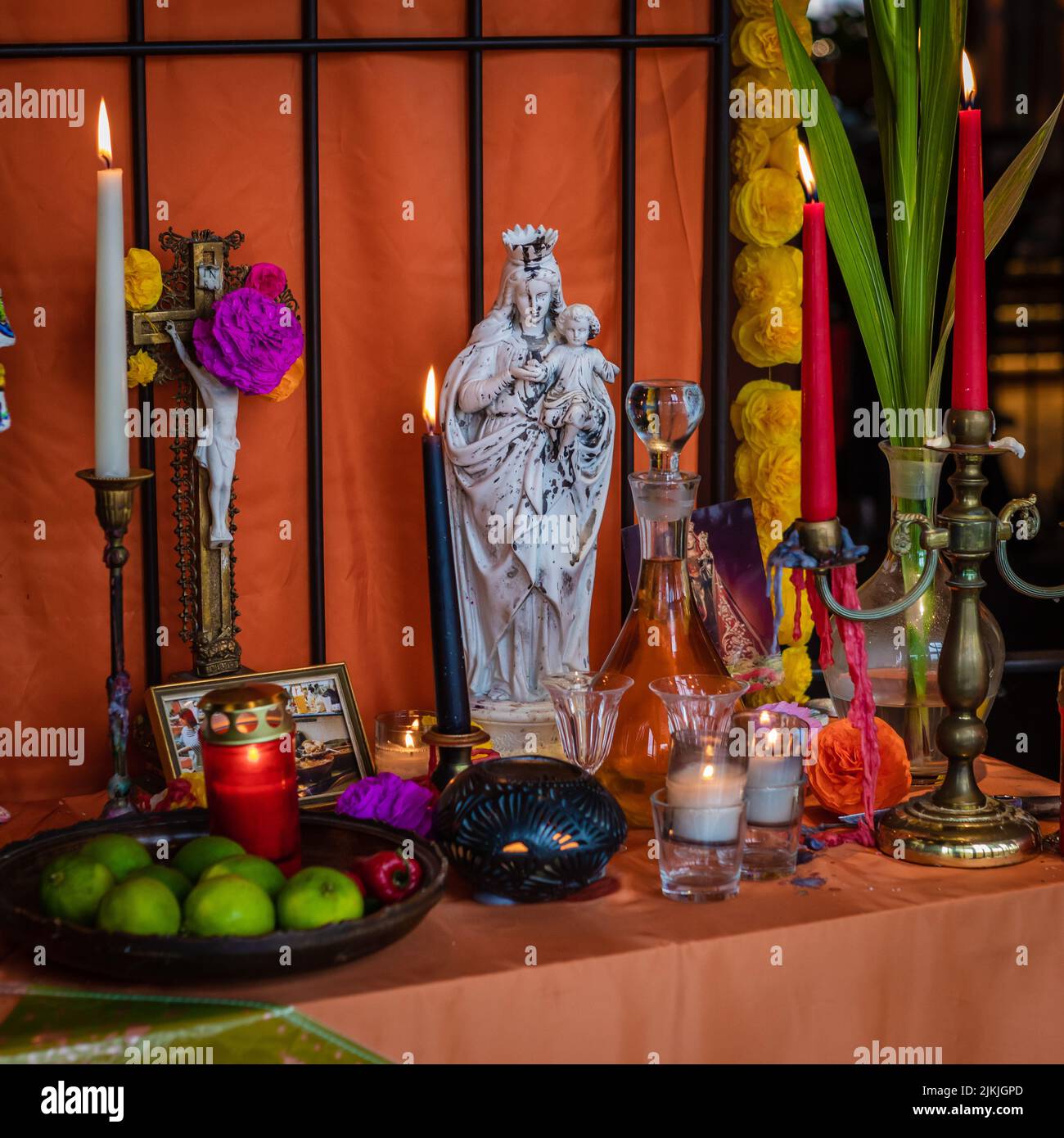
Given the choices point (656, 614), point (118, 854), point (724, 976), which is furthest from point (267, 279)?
point (724, 976)

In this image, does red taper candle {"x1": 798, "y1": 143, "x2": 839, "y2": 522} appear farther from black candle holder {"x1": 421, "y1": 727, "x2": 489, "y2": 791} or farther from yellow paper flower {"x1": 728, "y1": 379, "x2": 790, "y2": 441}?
yellow paper flower {"x1": 728, "y1": 379, "x2": 790, "y2": 441}

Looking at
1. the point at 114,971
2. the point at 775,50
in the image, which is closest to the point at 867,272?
→ the point at 775,50

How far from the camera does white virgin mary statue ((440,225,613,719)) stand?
110 centimetres

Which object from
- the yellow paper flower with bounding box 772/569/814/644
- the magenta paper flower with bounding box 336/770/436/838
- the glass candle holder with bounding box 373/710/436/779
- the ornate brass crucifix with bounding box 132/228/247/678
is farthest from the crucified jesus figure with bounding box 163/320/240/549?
the yellow paper flower with bounding box 772/569/814/644

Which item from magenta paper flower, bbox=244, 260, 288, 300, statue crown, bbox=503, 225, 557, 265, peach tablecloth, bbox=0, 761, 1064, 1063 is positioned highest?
statue crown, bbox=503, 225, 557, 265

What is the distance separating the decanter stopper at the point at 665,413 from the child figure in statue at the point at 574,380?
7.4 inches

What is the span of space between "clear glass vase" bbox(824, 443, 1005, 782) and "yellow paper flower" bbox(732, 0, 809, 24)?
0.51m

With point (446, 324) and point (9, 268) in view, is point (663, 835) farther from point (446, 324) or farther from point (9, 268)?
point (9, 268)

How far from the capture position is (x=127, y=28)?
3.78 ft

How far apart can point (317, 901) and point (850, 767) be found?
42cm

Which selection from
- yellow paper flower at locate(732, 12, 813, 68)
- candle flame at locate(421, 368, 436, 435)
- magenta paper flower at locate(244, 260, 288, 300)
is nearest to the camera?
candle flame at locate(421, 368, 436, 435)

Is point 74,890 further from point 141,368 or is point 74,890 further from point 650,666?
point 141,368

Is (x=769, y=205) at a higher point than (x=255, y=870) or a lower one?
higher

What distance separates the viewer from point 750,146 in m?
1.26
